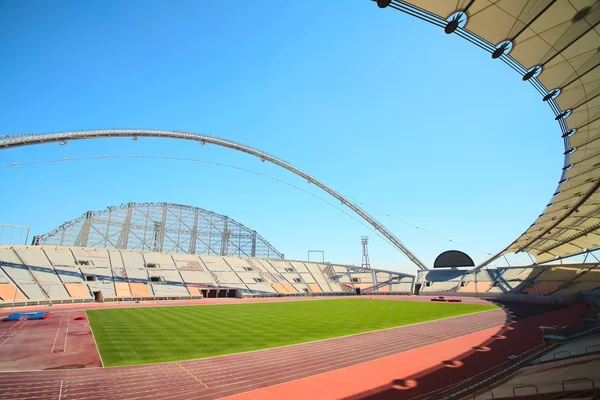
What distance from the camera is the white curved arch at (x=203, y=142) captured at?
3105cm

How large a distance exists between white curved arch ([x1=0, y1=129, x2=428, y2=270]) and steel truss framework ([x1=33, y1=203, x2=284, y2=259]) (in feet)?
76.8

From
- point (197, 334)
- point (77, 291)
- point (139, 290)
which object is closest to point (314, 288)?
point (139, 290)

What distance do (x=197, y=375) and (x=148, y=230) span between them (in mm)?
60192

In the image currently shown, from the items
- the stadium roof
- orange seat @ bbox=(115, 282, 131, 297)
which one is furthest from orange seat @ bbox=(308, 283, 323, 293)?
the stadium roof

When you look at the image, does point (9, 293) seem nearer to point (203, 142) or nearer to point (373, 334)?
point (203, 142)

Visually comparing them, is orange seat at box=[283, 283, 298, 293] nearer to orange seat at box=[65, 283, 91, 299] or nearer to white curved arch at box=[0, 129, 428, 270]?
white curved arch at box=[0, 129, 428, 270]

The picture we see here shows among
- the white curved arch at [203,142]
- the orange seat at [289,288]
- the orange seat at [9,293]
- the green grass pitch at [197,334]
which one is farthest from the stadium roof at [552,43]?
the orange seat at [289,288]

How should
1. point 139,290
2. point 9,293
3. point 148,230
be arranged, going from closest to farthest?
point 9,293
point 139,290
point 148,230

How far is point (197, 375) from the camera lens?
1050 centimetres

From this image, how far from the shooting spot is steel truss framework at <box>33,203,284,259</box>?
194ft

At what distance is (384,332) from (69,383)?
16478 mm

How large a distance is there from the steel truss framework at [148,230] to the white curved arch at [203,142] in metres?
23.4

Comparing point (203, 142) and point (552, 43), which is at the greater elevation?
point (203, 142)

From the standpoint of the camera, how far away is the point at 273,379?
10.3 metres
